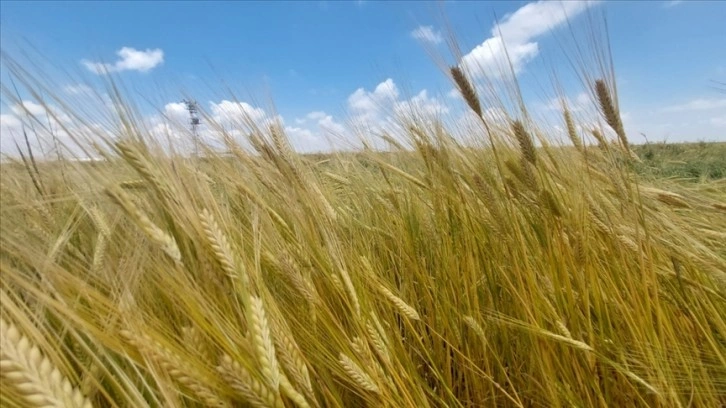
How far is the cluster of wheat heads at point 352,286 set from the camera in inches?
24.9

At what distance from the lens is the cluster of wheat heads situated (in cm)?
63

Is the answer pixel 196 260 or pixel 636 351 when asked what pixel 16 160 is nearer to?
pixel 196 260

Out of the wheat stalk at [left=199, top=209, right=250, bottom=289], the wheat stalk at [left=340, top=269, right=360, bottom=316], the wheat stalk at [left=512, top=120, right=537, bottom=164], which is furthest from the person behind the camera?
the wheat stalk at [left=512, top=120, right=537, bottom=164]

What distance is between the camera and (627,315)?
98 cm

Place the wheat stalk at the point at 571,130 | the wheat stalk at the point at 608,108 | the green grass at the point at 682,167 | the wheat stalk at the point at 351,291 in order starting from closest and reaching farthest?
the wheat stalk at the point at 351,291, the wheat stalk at the point at 608,108, the wheat stalk at the point at 571,130, the green grass at the point at 682,167

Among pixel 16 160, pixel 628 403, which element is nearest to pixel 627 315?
pixel 628 403

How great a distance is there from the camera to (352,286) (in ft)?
2.95

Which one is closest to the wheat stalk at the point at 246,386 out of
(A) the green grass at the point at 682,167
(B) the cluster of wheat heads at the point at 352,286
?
(B) the cluster of wheat heads at the point at 352,286

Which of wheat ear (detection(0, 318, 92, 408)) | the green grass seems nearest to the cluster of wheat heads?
wheat ear (detection(0, 318, 92, 408))

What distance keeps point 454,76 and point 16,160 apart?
54.3 inches

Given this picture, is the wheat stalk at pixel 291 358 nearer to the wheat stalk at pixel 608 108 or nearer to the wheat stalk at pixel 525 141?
the wheat stalk at pixel 525 141

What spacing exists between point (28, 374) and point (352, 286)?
56 cm

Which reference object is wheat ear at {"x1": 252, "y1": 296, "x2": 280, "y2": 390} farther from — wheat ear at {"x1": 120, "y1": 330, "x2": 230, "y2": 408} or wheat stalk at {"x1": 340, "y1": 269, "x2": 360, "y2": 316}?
wheat stalk at {"x1": 340, "y1": 269, "x2": 360, "y2": 316}

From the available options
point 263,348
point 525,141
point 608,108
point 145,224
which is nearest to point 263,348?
point 263,348
